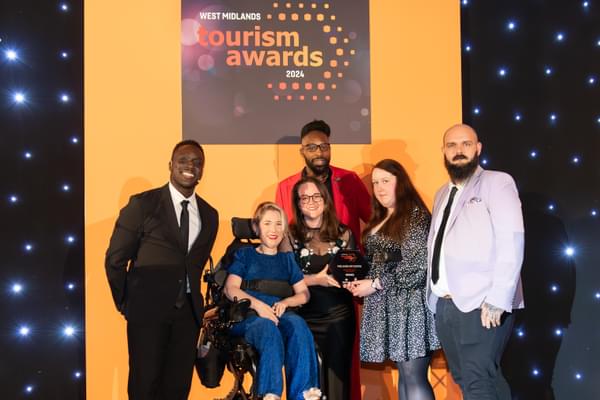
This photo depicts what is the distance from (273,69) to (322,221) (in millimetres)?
1648

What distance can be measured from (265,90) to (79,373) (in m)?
2.81

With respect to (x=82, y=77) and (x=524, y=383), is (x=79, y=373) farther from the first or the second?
(x=524, y=383)

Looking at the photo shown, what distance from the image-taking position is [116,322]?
16.9 ft

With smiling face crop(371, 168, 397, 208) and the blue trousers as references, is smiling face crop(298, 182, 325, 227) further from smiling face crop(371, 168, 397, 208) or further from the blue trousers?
the blue trousers

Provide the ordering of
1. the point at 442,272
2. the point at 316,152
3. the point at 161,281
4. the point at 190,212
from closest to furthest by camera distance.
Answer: the point at 442,272, the point at 161,281, the point at 190,212, the point at 316,152

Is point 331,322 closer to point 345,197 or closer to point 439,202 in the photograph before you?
point 439,202

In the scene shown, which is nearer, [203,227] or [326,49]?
[203,227]

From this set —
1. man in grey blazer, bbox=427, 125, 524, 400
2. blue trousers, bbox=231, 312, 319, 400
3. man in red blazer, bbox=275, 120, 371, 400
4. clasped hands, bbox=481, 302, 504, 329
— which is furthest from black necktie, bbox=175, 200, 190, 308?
clasped hands, bbox=481, 302, 504, 329

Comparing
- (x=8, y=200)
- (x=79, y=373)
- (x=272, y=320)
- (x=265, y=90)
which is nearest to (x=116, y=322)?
(x=79, y=373)

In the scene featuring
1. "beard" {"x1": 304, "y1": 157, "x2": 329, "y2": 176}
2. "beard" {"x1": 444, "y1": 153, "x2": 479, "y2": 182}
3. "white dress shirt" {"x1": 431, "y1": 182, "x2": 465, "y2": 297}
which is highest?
"beard" {"x1": 304, "y1": 157, "x2": 329, "y2": 176}

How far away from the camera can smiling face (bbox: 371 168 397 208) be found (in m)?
4.22

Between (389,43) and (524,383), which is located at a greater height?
(389,43)

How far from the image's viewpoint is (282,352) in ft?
12.5

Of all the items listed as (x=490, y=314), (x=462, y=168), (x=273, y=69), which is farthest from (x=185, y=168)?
(x=490, y=314)
